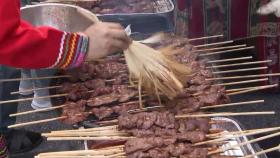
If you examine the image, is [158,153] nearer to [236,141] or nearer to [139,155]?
[139,155]

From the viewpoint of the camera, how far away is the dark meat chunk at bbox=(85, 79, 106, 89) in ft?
10.4

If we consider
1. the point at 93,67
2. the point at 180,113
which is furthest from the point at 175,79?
the point at 93,67

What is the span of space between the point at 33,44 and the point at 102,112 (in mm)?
678

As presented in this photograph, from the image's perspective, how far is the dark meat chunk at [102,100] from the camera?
2.97m

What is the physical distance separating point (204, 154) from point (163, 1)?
2657 mm

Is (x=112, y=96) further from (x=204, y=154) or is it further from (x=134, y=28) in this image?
(x=134, y=28)

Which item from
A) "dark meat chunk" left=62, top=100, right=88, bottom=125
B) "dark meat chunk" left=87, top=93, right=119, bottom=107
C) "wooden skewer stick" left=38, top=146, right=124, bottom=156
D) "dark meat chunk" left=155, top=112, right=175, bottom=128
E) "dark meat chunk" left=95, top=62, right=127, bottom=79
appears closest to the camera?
"wooden skewer stick" left=38, top=146, right=124, bottom=156

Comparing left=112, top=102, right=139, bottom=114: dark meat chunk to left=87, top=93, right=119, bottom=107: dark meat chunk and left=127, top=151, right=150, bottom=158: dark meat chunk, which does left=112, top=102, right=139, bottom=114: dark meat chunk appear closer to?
left=87, top=93, right=119, bottom=107: dark meat chunk

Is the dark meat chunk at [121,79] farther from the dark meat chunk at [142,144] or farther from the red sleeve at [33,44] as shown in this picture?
the dark meat chunk at [142,144]

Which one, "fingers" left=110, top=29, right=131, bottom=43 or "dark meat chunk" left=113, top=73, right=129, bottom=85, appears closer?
"fingers" left=110, top=29, right=131, bottom=43

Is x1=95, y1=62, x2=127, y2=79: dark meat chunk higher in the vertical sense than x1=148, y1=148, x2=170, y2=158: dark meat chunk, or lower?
higher

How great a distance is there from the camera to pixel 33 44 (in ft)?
8.17

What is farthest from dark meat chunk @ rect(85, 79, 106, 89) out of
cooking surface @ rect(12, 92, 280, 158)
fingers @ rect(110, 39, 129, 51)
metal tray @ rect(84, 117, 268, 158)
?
cooking surface @ rect(12, 92, 280, 158)

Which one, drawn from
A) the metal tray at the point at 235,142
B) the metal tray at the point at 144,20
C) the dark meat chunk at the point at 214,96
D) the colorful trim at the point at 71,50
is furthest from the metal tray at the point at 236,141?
the metal tray at the point at 144,20
